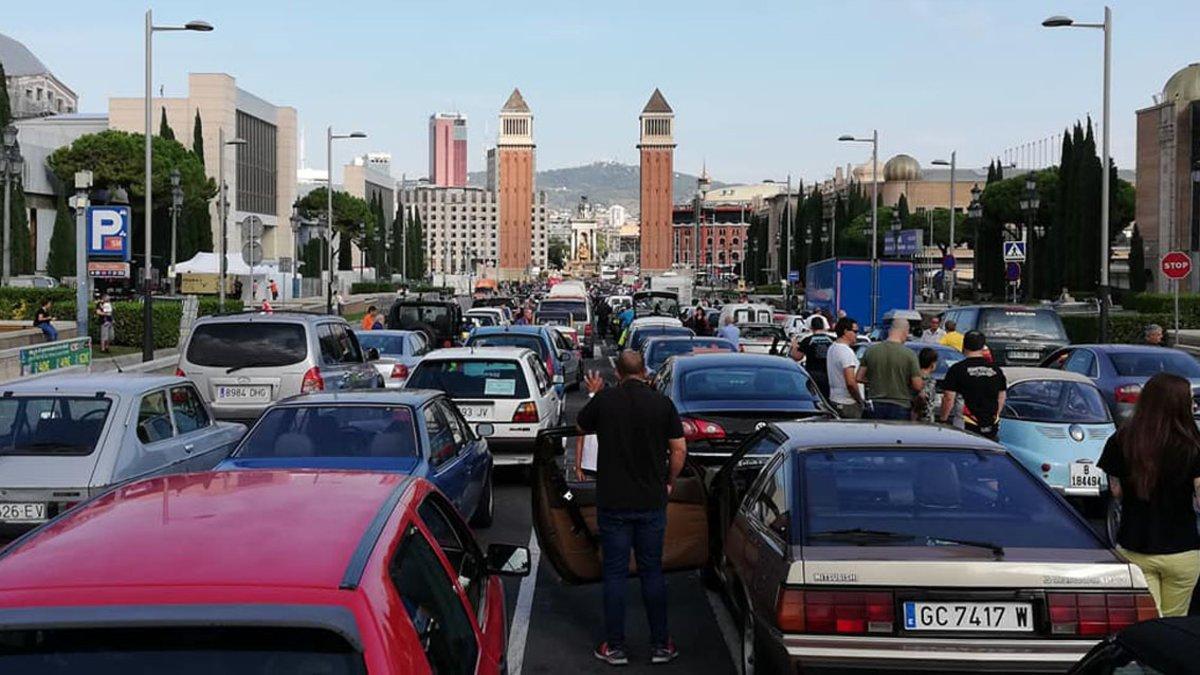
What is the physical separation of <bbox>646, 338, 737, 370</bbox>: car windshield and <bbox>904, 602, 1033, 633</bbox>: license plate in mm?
16145

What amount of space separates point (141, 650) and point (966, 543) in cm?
398

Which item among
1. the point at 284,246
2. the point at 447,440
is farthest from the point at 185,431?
the point at 284,246

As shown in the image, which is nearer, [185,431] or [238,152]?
[185,431]

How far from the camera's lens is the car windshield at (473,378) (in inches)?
582

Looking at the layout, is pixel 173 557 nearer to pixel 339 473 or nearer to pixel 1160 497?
pixel 339 473

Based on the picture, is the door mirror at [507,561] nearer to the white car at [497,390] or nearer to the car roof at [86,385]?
the car roof at [86,385]

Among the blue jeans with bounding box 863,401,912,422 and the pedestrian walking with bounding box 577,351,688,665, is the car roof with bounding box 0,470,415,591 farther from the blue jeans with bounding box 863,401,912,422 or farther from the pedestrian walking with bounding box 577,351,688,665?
the blue jeans with bounding box 863,401,912,422

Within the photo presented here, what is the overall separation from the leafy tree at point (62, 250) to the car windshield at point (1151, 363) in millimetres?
66162

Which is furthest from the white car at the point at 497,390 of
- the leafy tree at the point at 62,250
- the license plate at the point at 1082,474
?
the leafy tree at the point at 62,250

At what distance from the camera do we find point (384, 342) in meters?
25.2

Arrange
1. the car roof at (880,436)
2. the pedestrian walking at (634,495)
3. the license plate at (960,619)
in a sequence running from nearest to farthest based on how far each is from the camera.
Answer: the license plate at (960,619), the car roof at (880,436), the pedestrian walking at (634,495)

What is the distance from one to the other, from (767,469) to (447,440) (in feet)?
13.9

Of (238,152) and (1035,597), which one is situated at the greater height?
(238,152)

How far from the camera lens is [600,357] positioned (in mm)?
42969
